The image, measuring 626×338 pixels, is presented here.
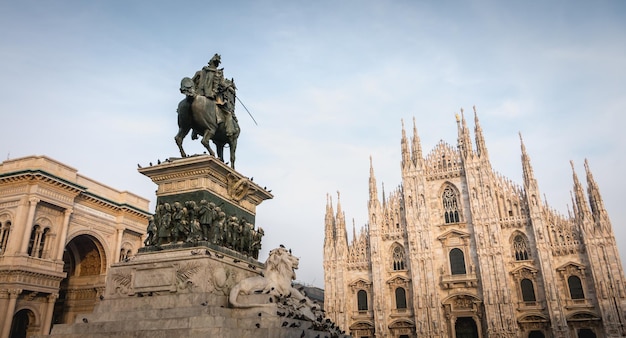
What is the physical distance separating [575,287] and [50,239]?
108 feet

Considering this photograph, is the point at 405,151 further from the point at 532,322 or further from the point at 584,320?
the point at 584,320

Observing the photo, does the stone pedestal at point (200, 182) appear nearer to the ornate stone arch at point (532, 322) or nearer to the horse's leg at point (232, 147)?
Result: the horse's leg at point (232, 147)

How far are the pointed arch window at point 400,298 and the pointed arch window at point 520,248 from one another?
8.62 metres

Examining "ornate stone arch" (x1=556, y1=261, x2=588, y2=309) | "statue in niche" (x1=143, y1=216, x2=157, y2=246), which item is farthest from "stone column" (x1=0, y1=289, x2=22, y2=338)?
"ornate stone arch" (x1=556, y1=261, x2=588, y2=309)

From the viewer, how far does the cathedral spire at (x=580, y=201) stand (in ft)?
105

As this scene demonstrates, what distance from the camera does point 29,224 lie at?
75.8 feet

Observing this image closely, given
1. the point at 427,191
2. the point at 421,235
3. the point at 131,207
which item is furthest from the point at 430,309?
the point at 131,207

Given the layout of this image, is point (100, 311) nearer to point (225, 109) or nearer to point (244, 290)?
point (244, 290)

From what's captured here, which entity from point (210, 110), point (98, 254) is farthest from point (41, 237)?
point (210, 110)

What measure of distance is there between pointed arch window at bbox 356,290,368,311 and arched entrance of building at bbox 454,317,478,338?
6.89 m

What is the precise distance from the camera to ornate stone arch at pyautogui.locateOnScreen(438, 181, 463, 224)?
35.9 meters

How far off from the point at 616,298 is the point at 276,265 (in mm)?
29237

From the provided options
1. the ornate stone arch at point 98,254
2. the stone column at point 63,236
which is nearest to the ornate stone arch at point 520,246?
the ornate stone arch at point 98,254

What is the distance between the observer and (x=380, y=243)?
1442 inches
